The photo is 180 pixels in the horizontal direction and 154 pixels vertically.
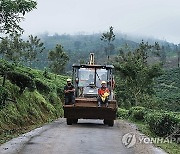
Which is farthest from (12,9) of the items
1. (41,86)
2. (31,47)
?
(31,47)

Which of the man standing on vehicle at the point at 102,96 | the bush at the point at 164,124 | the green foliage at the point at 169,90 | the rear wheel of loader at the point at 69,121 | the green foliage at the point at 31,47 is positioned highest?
the green foliage at the point at 31,47

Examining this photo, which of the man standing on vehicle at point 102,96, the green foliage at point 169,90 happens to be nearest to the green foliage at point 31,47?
the green foliage at point 169,90

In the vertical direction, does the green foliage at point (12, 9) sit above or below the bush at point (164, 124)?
above

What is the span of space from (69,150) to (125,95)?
39.4 m

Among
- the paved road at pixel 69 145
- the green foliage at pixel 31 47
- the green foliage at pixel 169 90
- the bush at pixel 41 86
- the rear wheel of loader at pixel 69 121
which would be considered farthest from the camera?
the green foliage at pixel 31 47

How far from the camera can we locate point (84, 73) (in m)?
21.9

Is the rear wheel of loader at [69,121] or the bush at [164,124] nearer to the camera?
the bush at [164,124]

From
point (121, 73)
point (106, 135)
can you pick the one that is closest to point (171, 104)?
point (121, 73)

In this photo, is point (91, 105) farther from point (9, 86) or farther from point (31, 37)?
point (31, 37)

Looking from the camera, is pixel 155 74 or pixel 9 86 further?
pixel 155 74

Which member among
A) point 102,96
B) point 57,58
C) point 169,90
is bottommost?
point 169,90

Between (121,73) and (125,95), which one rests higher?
(121,73)

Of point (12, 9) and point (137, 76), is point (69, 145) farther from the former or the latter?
point (137, 76)

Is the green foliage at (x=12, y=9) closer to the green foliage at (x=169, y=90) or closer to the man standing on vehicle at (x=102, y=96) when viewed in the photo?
the man standing on vehicle at (x=102, y=96)
